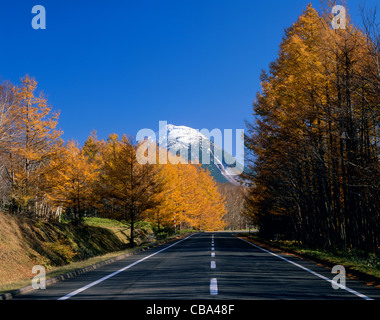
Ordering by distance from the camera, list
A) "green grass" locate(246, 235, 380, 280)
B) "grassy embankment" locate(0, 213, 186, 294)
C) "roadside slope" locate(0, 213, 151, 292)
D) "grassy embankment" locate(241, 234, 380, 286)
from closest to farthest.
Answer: "grassy embankment" locate(241, 234, 380, 286)
"green grass" locate(246, 235, 380, 280)
"grassy embankment" locate(0, 213, 186, 294)
"roadside slope" locate(0, 213, 151, 292)

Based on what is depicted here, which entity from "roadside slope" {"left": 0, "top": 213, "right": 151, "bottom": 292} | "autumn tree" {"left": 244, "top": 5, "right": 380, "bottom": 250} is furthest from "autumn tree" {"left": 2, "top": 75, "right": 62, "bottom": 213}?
"autumn tree" {"left": 244, "top": 5, "right": 380, "bottom": 250}

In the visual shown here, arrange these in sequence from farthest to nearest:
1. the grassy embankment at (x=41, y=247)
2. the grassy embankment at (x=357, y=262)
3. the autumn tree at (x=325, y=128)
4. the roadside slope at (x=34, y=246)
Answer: the roadside slope at (x=34, y=246) → the grassy embankment at (x=41, y=247) → the autumn tree at (x=325, y=128) → the grassy embankment at (x=357, y=262)

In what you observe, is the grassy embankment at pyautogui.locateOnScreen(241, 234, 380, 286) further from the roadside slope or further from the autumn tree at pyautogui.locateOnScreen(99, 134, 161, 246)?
the autumn tree at pyautogui.locateOnScreen(99, 134, 161, 246)

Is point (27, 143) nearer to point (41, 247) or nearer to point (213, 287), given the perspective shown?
point (41, 247)

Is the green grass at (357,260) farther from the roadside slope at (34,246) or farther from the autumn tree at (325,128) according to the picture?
the roadside slope at (34,246)

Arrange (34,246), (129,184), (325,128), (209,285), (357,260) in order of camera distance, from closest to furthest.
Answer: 1. (209,285)
2. (357,260)
3. (325,128)
4. (34,246)
5. (129,184)

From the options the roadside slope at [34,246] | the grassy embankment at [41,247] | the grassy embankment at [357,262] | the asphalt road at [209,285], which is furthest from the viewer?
the roadside slope at [34,246]

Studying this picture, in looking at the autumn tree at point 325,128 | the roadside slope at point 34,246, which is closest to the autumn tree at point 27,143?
the roadside slope at point 34,246

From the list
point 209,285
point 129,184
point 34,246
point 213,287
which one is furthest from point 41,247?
point 213,287

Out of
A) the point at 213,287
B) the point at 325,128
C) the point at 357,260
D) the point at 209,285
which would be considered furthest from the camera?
the point at 325,128

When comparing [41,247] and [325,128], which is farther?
[41,247]
